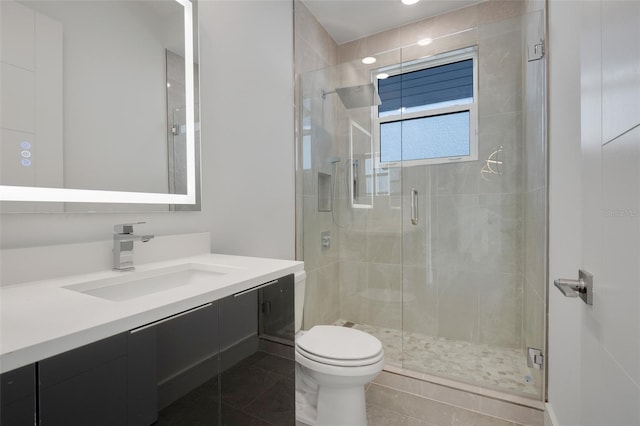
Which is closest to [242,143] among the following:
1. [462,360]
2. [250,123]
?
[250,123]

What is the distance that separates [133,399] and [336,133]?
229 cm

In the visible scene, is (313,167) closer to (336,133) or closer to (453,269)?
(336,133)

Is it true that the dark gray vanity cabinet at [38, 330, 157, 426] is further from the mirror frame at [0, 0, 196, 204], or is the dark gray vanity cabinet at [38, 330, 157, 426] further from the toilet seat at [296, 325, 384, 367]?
the toilet seat at [296, 325, 384, 367]

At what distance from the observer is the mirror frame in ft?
3.03

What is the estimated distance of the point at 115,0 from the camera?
3.87 ft

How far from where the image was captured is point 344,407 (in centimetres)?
144

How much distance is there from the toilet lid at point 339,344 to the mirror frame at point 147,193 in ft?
2.95

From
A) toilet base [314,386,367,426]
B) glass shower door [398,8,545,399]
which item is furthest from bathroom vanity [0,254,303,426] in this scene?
glass shower door [398,8,545,399]

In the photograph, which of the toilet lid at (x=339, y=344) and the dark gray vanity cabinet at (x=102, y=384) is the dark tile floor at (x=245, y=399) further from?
the toilet lid at (x=339, y=344)

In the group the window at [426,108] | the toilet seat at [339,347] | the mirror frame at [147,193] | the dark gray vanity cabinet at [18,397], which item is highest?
the window at [426,108]

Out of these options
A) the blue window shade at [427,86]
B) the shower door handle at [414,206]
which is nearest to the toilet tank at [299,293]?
the shower door handle at [414,206]

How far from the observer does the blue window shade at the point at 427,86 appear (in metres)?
2.43

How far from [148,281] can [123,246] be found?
15cm

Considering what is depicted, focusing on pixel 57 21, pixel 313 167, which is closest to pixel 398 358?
pixel 313 167
